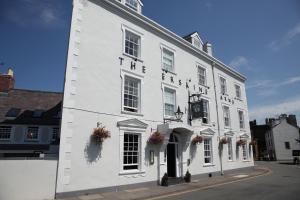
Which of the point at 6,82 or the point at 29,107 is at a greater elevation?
the point at 6,82

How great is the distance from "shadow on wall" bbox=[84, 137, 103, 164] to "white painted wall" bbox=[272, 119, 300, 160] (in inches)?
2051

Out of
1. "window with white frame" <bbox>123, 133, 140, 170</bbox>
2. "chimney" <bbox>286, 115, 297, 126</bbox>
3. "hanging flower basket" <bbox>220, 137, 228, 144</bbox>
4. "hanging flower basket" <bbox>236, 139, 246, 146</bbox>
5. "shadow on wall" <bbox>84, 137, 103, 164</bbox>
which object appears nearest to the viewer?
"shadow on wall" <bbox>84, 137, 103, 164</bbox>

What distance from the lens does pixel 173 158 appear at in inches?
623

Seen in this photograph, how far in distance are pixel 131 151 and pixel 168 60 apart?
24.8 feet

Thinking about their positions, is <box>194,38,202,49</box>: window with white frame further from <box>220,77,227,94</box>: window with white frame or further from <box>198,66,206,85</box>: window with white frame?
<box>220,77,227,94</box>: window with white frame

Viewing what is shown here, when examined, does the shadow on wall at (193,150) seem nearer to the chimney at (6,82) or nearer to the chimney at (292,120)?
the chimney at (6,82)

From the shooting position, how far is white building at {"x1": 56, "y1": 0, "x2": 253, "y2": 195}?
10.6 metres

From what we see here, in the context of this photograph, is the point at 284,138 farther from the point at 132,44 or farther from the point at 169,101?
the point at 132,44

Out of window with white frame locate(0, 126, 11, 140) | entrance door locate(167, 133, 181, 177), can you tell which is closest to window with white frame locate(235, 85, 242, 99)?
entrance door locate(167, 133, 181, 177)

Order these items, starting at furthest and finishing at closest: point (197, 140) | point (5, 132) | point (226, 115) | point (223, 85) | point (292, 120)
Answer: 1. point (292, 120)
2. point (5, 132)
3. point (223, 85)
4. point (226, 115)
5. point (197, 140)

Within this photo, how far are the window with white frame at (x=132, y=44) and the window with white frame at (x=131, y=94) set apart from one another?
1732mm

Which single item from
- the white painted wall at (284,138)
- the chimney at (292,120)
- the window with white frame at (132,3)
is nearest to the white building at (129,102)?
the window with white frame at (132,3)

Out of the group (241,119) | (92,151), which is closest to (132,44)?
(92,151)

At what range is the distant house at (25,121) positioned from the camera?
2783 cm
